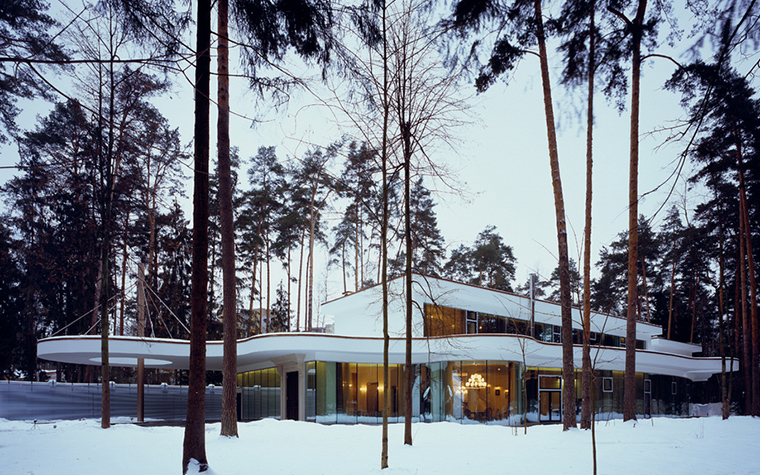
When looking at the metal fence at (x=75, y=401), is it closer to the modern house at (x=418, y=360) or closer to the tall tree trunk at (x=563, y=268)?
the modern house at (x=418, y=360)

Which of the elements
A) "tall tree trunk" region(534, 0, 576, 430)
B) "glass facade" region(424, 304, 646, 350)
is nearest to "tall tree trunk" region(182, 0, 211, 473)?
"tall tree trunk" region(534, 0, 576, 430)

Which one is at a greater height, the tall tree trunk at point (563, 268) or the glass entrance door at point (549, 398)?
the tall tree trunk at point (563, 268)

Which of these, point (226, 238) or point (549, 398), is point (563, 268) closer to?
point (226, 238)

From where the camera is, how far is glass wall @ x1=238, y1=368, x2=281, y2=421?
2791cm

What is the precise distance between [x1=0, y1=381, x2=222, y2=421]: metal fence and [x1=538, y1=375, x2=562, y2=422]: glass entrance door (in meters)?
21.0

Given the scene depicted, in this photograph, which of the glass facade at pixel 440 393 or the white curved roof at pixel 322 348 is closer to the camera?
the white curved roof at pixel 322 348

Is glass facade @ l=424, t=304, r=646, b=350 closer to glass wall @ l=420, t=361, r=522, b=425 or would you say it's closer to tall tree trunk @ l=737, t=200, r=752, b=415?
glass wall @ l=420, t=361, r=522, b=425

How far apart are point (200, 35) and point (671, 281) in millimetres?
44902

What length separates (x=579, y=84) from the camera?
14.7 ft

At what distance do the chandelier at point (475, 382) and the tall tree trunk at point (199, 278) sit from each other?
55.7 ft

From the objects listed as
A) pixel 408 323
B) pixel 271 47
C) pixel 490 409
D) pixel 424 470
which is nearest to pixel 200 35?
pixel 271 47

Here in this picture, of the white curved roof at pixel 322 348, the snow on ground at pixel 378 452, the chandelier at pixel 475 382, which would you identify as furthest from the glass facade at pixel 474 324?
the snow on ground at pixel 378 452

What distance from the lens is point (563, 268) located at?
44.7ft

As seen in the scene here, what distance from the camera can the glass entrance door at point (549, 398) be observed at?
2464 centimetres
